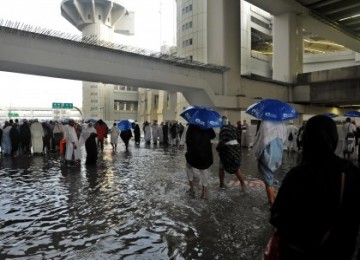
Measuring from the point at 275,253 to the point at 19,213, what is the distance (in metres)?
5.07

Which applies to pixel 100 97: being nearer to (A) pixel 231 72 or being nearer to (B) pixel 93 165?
(A) pixel 231 72

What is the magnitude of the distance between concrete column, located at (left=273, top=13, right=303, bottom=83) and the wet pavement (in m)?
21.3

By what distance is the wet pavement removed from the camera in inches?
164

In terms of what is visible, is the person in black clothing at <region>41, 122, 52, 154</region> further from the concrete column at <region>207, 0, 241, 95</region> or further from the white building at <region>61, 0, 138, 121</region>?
the white building at <region>61, 0, 138, 121</region>

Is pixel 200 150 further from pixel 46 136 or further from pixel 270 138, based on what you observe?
pixel 46 136

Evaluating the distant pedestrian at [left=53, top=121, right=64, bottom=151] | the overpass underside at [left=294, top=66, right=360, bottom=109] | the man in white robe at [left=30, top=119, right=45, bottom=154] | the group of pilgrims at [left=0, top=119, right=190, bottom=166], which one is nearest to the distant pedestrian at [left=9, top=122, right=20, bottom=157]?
the group of pilgrims at [left=0, top=119, right=190, bottom=166]

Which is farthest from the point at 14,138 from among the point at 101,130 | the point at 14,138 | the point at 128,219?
the point at 128,219

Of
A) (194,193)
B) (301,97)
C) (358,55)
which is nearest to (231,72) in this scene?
(301,97)

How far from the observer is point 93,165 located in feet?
40.2

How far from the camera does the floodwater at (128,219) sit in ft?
13.7

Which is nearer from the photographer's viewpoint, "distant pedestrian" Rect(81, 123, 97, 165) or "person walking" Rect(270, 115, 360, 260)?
"person walking" Rect(270, 115, 360, 260)

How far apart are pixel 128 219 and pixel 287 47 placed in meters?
25.7

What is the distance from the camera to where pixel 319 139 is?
6.66ft

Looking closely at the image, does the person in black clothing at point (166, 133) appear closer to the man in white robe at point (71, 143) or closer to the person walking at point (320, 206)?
the man in white robe at point (71, 143)
